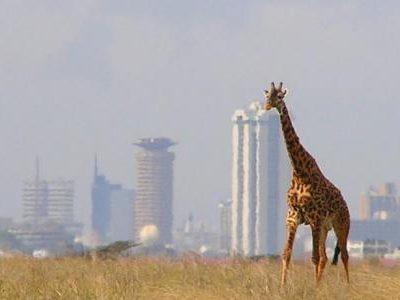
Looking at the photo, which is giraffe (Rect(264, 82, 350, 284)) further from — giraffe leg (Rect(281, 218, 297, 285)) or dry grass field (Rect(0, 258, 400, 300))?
dry grass field (Rect(0, 258, 400, 300))

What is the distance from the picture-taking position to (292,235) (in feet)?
56.6

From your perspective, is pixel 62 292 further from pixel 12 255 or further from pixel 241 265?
pixel 12 255

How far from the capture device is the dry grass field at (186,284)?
49.1 ft

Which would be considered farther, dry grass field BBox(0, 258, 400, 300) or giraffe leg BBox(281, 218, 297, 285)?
giraffe leg BBox(281, 218, 297, 285)

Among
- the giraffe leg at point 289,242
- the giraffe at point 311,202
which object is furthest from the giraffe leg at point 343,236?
the giraffe leg at point 289,242

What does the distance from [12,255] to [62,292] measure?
11331mm

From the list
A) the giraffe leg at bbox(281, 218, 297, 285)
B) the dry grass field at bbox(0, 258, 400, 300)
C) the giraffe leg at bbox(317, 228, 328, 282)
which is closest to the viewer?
the dry grass field at bbox(0, 258, 400, 300)

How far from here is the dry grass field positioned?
1496 cm

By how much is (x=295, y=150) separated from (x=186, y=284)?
2.05 metres

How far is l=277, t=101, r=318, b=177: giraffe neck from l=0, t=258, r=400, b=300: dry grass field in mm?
1222

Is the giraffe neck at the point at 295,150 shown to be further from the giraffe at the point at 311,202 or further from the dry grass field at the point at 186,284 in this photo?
the dry grass field at the point at 186,284

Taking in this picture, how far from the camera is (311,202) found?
17.2 metres

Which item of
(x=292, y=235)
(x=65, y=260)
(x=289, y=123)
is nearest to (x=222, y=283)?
(x=292, y=235)


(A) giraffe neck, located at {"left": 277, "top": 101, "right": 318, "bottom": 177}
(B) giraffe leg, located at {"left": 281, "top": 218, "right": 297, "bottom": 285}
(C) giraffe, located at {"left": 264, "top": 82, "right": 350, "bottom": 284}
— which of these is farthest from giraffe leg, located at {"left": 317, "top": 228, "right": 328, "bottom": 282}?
(A) giraffe neck, located at {"left": 277, "top": 101, "right": 318, "bottom": 177}
